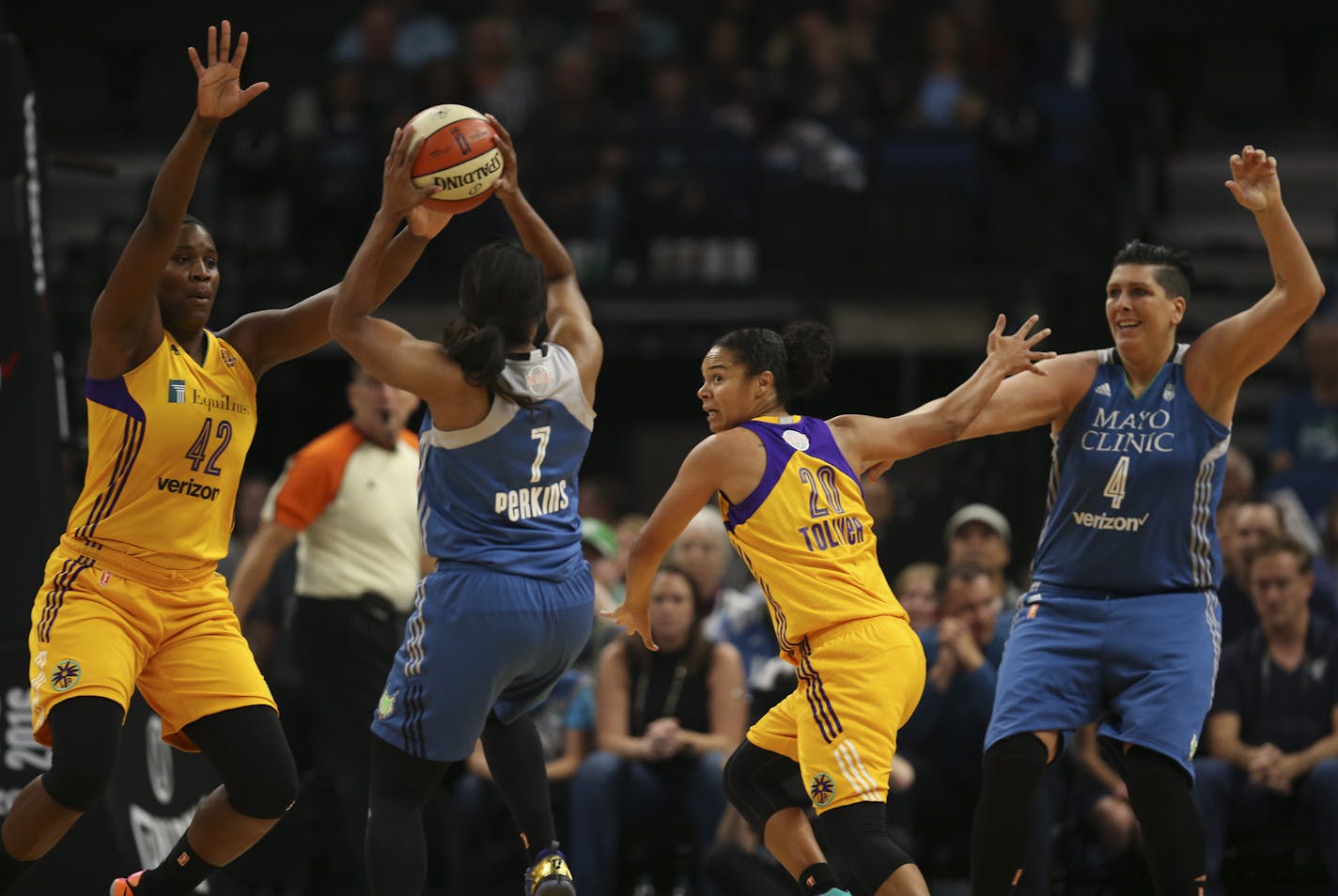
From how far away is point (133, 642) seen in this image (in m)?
5.39

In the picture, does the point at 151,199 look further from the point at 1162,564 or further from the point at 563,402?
the point at 1162,564

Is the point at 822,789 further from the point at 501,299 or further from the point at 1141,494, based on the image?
the point at 501,299

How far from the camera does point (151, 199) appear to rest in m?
5.25

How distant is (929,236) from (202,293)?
7.44 m

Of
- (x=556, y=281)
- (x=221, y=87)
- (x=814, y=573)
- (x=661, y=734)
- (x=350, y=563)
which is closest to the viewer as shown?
(x=221, y=87)

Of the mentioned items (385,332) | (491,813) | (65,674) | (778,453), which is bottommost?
(491,813)

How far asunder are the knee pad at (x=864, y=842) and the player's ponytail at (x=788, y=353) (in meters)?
1.30

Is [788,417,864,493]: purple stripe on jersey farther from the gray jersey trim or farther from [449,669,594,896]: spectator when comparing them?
[449,669,594,896]: spectator

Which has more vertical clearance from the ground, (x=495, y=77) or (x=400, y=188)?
(x=495, y=77)

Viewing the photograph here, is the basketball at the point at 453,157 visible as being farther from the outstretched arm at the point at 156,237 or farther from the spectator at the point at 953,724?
the spectator at the point at 953,724

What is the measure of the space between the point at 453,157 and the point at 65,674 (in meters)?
1.87

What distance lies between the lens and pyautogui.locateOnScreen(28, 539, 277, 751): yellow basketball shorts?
529 cm

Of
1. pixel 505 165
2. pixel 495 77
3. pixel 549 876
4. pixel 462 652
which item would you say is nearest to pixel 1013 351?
pixel 505 165

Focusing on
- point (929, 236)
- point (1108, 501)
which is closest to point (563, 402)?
point (1108, 501)
